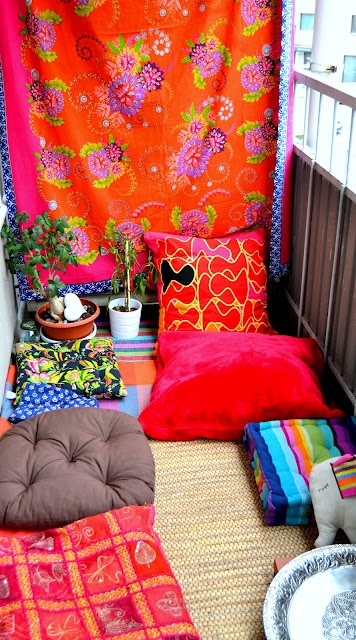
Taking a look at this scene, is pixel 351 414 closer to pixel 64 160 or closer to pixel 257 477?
pixel 257 477

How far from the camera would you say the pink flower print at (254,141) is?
290 cm

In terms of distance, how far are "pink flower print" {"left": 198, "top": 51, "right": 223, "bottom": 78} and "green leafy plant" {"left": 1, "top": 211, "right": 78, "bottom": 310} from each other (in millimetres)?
850

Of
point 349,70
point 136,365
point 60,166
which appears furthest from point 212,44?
point 136,365

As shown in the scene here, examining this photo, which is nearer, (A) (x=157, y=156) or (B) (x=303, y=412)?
(B) (x=303, y=412)

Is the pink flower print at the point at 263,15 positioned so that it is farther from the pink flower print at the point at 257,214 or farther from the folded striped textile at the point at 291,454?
the folded striped textile at the point at 291,454

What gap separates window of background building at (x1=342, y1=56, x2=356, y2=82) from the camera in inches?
107

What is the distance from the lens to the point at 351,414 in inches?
95.8

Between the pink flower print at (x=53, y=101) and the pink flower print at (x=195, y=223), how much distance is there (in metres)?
0.71

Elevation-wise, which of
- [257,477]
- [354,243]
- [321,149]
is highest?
[321,149]

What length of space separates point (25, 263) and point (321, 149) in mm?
1370

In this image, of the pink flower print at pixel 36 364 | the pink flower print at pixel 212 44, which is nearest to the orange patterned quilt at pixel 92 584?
the pink flower print at pixel 36 364

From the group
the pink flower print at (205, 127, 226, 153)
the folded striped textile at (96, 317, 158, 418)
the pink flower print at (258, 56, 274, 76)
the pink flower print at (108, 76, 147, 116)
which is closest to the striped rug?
the folded striped textile at (96, 317, 158, 418)

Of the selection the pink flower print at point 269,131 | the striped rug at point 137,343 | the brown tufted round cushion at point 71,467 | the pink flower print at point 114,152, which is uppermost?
the pink flower print at point 269,131

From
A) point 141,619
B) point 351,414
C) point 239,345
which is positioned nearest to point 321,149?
point 239,345
